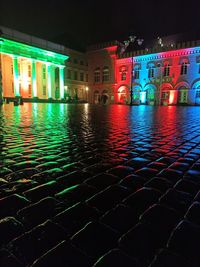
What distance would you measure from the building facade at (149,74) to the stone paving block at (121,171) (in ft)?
104

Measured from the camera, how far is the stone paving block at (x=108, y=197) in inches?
79.9

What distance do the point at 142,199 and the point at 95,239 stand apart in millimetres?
807

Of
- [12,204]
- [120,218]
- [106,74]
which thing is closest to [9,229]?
[12,204]

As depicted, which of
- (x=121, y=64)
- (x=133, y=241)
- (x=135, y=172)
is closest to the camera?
(x=133, y=241)

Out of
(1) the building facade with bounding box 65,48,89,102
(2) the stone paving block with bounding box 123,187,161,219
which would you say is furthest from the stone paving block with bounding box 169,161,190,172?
(1) the building facade with bounding box 65,48,89,102

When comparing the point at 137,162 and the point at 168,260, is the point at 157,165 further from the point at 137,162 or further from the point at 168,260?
the point at 168,260

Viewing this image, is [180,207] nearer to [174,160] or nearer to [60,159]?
[174,160]

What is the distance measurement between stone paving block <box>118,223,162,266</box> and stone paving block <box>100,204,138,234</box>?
0.21ft

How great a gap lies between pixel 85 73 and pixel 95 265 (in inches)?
2364

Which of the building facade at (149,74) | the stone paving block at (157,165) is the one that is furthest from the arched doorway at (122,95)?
the stone paving block at (157,165)

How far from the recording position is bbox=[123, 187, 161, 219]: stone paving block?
200 centimetres

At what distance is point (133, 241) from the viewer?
4.96ft

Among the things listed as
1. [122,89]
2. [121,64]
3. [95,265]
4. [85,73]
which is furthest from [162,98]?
[95,265]

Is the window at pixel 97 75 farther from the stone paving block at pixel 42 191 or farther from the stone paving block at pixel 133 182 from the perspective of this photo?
the stone paving block at pixel 42 191
